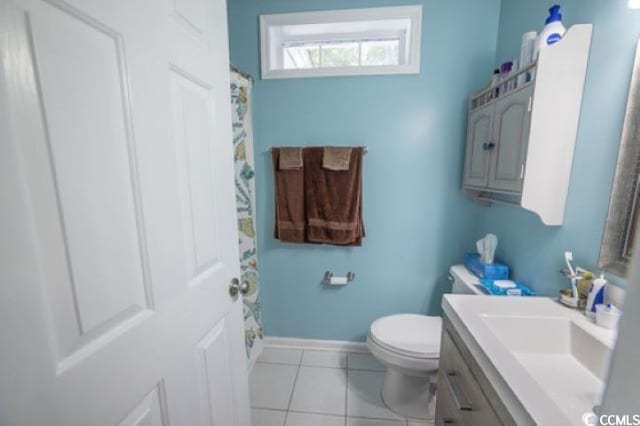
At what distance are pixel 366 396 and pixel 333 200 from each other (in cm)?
120

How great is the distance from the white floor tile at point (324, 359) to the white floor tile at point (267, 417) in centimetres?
40

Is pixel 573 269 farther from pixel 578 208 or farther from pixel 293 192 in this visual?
pixel 293 192

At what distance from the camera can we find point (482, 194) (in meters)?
1.59

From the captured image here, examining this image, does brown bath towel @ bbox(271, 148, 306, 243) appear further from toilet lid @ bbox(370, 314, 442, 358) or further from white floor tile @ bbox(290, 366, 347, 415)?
white floor tile @ bbox(290, 366, 347, 415)

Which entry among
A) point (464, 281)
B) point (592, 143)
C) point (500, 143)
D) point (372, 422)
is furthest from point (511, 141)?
point (372, 422)

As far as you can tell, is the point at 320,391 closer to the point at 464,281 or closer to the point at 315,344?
the point at 315,344

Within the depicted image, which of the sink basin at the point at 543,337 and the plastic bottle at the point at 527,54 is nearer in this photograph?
the sink basin at the point at 543,337

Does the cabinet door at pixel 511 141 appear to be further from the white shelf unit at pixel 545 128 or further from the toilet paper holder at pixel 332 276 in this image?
the toilet paper holder at pixel 332 276

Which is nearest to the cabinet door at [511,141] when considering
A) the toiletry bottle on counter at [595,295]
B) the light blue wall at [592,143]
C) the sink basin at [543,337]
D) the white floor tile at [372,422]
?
the light blue wall at [592,143]

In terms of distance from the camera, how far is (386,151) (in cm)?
172

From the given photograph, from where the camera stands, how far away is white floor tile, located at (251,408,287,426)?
1421 mm

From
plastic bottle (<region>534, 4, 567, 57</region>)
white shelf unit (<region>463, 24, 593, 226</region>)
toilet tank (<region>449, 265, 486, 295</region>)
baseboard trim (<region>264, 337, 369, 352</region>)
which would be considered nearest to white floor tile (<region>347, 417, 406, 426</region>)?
baseboard trim (<region>264, 337, 369, 352</region>)

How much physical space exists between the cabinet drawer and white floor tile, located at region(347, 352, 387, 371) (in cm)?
71

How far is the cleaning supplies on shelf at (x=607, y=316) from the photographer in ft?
2.77
